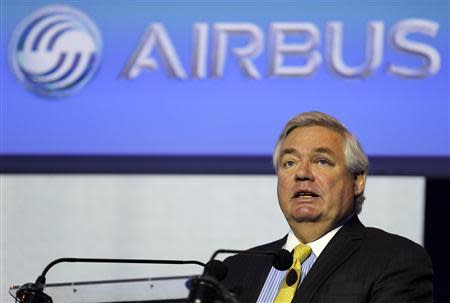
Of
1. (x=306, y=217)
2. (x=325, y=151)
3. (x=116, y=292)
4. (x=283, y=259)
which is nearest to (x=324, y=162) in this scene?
(x=325, y=151)

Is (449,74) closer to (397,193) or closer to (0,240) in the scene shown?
(397,193)

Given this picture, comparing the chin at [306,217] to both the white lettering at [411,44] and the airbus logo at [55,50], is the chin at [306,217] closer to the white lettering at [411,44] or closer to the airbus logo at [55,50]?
the white lettering at [411,44]

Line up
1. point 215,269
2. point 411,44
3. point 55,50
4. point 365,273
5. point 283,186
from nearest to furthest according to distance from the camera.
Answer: point 215,269 < point 365,273 < point 283,186 < point 411,44 < point 55,50

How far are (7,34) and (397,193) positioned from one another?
5.53ft

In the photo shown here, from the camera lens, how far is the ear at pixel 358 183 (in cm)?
290

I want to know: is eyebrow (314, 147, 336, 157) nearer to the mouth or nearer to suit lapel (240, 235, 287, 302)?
the mouth

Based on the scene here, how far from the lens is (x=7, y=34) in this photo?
429cm

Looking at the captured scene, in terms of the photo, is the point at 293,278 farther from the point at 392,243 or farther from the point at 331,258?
the point at 392,243

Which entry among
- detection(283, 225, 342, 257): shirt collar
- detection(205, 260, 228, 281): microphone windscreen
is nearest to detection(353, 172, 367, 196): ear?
detection(283, 225, 342, 257): shirt collar

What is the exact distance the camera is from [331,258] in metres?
2.70

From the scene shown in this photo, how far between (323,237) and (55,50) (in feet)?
6.13

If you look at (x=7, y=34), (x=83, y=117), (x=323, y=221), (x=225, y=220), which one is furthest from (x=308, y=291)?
(x=7, y=34)

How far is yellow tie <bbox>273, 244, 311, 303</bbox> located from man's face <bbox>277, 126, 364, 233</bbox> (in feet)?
0.31

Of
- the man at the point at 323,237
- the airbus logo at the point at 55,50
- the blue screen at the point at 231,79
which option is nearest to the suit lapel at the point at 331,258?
the man at the point at 323,237
